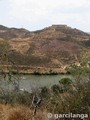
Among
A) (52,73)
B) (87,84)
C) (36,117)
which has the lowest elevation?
(52,73)

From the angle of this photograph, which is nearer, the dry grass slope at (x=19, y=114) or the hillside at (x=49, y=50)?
the dry grass slope at (x=19, y=114)

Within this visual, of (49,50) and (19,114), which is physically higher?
(19,114)

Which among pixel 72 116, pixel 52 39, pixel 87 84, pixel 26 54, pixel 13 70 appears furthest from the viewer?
pixel 52 39

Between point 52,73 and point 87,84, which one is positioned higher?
point 87,84

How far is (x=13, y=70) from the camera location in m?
9.88

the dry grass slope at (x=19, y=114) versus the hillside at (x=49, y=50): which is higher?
the dry grass slope at (x=19, y=114)

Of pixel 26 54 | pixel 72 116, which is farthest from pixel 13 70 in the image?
pixel 26 54

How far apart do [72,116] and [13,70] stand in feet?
11.0

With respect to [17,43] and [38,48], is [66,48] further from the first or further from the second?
[17,43]

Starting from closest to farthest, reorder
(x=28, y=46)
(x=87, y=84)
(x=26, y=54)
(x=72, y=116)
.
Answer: (x=72, y=116), (x=87, y=84), (x=26, y=54), (x=28, y=46)

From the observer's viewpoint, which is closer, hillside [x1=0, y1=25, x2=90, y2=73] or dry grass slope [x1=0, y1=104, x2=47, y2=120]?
dry grass slope [x1=0, y1=104, x2=47, y2=120]

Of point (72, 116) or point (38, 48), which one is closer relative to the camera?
point (72, 116)

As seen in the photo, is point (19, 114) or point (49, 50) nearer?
point (19, 114)

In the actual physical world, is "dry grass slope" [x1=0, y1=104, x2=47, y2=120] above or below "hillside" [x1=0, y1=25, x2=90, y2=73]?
above
